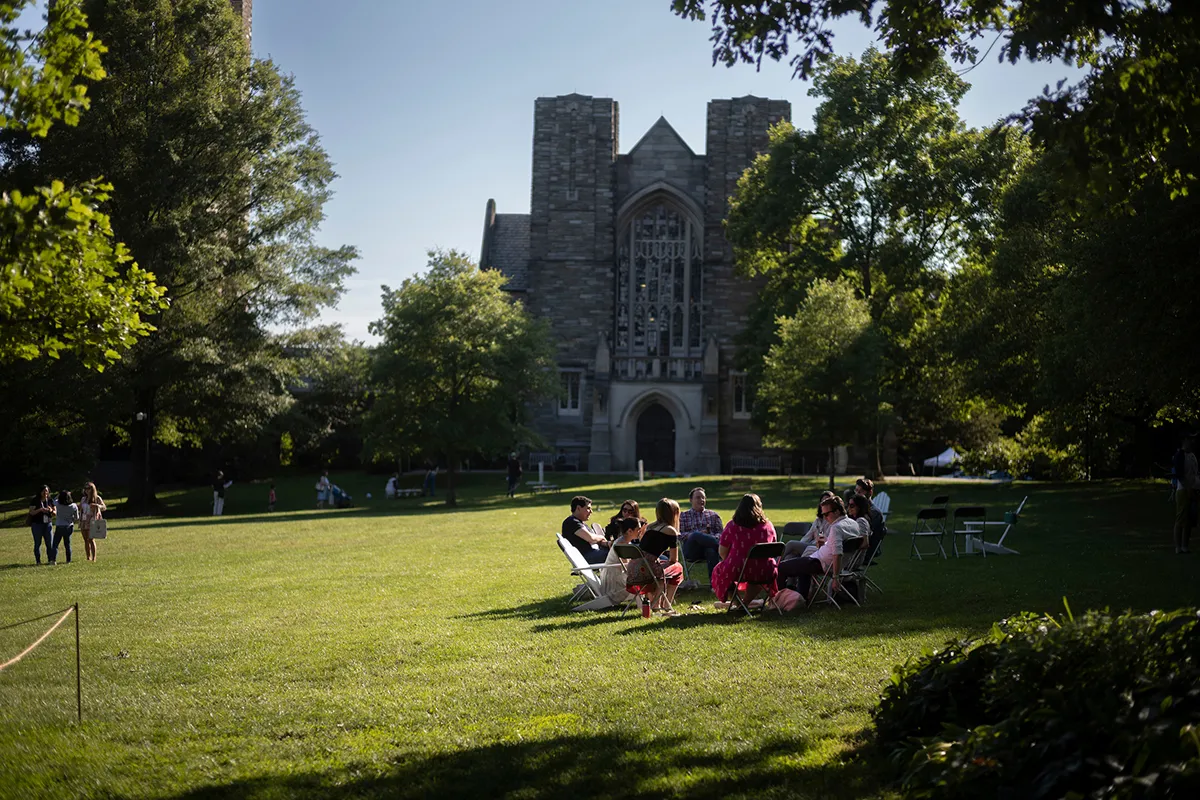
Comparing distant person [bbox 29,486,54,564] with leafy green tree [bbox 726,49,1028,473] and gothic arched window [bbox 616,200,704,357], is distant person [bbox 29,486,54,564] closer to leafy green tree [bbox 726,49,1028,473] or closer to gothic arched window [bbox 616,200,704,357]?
leafy green tree [bbox 726,49,1028,473]

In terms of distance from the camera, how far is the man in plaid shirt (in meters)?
14.6

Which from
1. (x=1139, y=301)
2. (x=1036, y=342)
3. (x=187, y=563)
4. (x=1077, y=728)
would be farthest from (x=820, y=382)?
(x=1077, y=728)

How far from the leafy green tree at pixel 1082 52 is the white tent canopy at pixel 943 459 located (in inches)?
1808

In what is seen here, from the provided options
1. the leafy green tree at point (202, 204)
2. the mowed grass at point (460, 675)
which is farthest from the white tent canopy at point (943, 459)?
the mowed grass at point (460, 675)

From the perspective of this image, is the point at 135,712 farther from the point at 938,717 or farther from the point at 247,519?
the point at 247,519

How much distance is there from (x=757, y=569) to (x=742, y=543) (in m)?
A: 0.42

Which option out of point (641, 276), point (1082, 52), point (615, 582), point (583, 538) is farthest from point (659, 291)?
point (1082, 52)

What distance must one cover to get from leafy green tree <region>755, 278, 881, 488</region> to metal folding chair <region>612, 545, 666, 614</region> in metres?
23.7

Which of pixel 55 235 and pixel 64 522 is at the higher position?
pixel 55 235

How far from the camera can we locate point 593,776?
239 inches

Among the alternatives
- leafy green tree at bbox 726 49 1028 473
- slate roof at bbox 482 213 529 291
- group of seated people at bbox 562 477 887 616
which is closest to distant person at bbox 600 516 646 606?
group of seated people at bbox 562 477 887 616

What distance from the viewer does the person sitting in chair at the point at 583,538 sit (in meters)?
14.3

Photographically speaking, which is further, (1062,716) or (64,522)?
(64,522)

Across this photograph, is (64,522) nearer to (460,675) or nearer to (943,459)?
(460,675)
